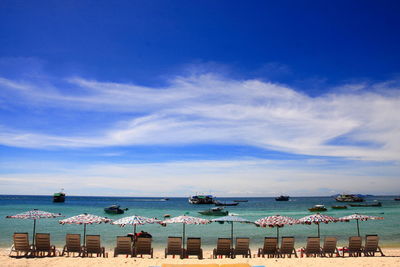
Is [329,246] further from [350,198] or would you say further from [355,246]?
[350,198]

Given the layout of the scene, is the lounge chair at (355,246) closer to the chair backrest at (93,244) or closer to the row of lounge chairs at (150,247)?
the row of lounge chairs at (150,247)

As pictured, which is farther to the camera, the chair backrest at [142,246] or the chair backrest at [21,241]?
the chair backrest at [142,246]

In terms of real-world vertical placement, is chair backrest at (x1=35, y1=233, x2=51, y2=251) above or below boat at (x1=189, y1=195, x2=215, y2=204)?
above

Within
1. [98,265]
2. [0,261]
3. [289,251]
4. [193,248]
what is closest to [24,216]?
[0,261]

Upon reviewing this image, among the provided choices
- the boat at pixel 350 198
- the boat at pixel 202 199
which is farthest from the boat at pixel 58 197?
A: the boat at pixel 350 198

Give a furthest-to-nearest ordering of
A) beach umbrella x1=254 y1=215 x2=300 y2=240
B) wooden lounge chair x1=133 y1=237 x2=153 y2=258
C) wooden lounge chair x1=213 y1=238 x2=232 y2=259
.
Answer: beach umbrella x1=254 y1=215 x2=300 y2=240
wooden lounge chair x1=213 y1=238 x2=232 y2=259
wooden lounge chair x1=133 y1=237 x2=153 y2=258

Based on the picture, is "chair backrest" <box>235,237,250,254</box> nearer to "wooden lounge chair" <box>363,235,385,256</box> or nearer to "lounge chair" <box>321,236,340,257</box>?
"lounge chair" <box>321,236,340,257</box>

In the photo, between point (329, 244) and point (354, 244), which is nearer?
point (329, 244)

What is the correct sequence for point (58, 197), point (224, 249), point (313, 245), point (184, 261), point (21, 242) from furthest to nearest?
1. point (58, 197)
2. point (313, 245)
3. point (224, 249)
4. point (21, 242)
5. point (184, 261)

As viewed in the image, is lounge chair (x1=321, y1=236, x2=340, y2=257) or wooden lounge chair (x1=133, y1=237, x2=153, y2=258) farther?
lounge chair (x1=321, y1=236, x2=340, y2=257)

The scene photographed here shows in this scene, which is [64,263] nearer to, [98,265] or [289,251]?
[98,265]

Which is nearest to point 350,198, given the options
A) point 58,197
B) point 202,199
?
point 202,199

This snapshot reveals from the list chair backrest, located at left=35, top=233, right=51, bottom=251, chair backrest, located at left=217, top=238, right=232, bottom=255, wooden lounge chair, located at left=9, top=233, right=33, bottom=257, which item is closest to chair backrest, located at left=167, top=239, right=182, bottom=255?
chair backrest, located at left=217, top=238, right=232, bottom=255

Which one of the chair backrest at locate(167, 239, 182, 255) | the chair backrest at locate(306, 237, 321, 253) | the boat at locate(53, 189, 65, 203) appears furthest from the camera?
the boat at locate(53, 189, 65, 203)
